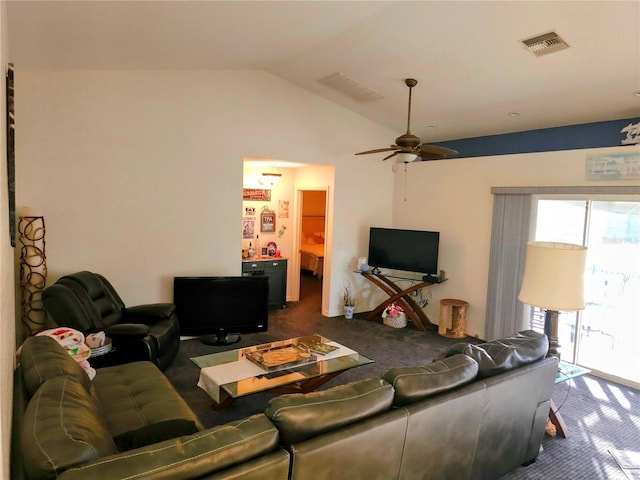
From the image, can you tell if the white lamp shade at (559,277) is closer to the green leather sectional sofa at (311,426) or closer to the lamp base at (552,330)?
the lamp base at (552,330)

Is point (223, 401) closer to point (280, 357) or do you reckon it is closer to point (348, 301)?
point (280, 357)

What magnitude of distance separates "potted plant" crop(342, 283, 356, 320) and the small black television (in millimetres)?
548

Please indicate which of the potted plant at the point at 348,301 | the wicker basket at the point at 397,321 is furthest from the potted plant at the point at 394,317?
the potted plant at the point at 348,301

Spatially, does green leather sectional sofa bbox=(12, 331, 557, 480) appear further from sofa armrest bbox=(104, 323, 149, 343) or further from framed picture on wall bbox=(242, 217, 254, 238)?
framed picture on wall bbox=(242, 217, 254, 238)

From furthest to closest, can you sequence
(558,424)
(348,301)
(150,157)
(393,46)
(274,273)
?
1. (274,273)
2. (348,301)
3. (150,157)
4. (393,46)
5. (558,424)

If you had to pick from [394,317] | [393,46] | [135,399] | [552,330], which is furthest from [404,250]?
[135,399]

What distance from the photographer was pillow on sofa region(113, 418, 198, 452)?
1.76 m

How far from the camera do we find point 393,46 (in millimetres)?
3881

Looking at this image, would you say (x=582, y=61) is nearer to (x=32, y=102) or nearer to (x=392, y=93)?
(x=392, y=93)

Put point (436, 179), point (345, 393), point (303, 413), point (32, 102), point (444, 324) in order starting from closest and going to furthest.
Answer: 1. point (303, 413)
2. point (345, 393)
3. point (32, 102)
4. point (444, 324)
5. point (436, 179)

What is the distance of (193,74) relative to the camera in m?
4.66

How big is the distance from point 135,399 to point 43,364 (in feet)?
2.05

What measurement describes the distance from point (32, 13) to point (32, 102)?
1.64 metres

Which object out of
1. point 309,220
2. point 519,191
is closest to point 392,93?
point 519,191
